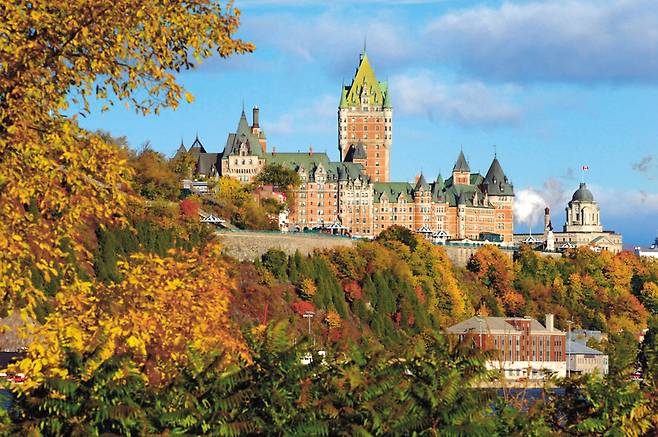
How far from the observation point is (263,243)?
12556 cm

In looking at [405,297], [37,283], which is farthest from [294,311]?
[37,283]

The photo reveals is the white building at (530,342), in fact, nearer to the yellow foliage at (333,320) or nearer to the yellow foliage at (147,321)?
the yellow foliage at (333,320)

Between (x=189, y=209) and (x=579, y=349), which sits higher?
(x=189, y=209)

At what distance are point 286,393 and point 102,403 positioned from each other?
7.86ft

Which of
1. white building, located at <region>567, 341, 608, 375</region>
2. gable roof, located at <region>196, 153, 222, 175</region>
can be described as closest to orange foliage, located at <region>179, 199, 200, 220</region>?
white building, located at <region>567, 341, 608, 375</region>

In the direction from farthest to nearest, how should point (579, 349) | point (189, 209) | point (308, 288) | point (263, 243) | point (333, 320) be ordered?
point (189, 209) < point (263, 243) < point (579, 349) < point (308, 288) < point (333, 320)

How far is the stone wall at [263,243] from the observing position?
4845 inches

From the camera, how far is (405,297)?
12644 centimetres

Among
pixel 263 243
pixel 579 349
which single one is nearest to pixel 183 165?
pixel 263 243

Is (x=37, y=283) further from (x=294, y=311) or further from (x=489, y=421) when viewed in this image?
(x=489, y=421)

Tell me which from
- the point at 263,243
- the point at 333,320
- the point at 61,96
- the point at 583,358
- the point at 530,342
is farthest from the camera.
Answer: the point at 263,243

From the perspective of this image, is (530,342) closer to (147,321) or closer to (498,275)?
(498,275)

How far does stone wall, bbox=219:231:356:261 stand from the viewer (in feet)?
404

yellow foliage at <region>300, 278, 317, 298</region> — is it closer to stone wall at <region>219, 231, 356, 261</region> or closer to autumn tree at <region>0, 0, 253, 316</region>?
stone wall at <region>219, 231, 356, 261</region>
